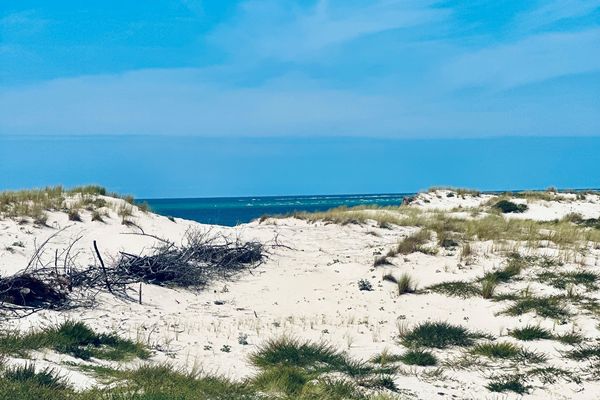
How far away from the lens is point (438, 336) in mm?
9094

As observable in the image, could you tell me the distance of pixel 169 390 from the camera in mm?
5695

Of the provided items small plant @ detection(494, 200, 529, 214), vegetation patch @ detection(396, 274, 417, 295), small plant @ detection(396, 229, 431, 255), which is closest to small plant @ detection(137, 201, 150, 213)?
small plant @ detection(396, 229, 431, 255)

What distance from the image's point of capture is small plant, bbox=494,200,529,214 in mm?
30609

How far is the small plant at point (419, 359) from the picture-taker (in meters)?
8.05

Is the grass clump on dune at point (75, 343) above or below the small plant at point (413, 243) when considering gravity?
below

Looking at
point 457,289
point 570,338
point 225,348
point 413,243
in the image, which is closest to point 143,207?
point 413,243

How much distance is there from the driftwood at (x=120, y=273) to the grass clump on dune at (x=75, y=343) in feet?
5.69

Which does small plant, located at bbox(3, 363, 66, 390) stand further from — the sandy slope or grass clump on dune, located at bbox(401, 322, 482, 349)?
grass clump on dune, located at bbox(401, 322, 482, 349)

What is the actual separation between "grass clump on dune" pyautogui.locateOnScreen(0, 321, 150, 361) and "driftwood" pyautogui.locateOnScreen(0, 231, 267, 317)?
1.73 meters

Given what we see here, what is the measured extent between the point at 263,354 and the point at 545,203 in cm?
2796

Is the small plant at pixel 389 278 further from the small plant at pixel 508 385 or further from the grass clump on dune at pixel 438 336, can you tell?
the small plant at pixel 508 385

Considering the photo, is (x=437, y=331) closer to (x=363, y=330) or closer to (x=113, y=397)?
(x=363, y=330)

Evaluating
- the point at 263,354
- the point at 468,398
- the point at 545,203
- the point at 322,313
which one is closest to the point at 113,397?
the point at 263,354

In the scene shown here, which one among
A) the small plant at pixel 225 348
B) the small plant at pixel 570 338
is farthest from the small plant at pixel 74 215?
the small plant at pixel 570 338
